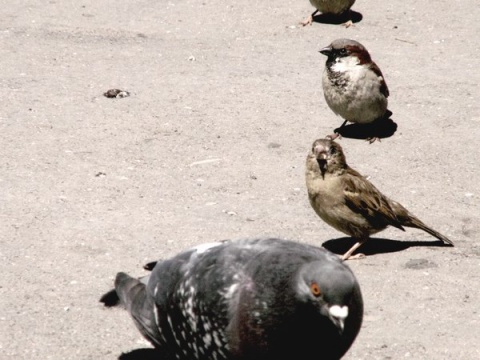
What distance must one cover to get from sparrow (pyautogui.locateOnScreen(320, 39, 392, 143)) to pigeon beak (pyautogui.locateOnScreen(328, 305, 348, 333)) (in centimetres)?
480

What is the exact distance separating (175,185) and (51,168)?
1006mm

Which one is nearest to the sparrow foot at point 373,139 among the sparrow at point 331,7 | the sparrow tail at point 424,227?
the sparrow tail at point 424,227

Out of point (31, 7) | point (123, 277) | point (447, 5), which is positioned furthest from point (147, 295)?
point (447, 5)

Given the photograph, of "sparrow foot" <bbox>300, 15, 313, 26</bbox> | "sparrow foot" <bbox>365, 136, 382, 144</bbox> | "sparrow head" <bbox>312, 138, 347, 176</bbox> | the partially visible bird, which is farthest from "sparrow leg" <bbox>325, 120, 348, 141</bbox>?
the partially visible bird

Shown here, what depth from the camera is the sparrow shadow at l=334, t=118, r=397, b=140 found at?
30.8 feet

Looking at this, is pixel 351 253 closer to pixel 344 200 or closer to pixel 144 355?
pixel 344 200

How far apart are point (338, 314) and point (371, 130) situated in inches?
207

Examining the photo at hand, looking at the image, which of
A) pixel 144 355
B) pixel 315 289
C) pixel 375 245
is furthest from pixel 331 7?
pixel 315 289

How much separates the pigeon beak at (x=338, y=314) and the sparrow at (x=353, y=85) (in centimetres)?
480

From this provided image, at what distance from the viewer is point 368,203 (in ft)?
22.8

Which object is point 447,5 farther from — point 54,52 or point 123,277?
point 123,277

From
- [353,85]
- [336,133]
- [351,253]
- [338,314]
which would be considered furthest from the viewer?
[336,133]

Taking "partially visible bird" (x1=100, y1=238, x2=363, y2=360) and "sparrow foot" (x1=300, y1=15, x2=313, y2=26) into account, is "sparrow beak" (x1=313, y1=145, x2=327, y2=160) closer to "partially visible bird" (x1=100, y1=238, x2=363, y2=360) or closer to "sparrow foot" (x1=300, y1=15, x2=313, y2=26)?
"partially visible bird" (x1=100, y1=238, x2=363, y2=360)

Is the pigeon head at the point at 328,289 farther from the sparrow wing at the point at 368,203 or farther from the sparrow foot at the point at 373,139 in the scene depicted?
the sparrow foot at the point at 373,139
